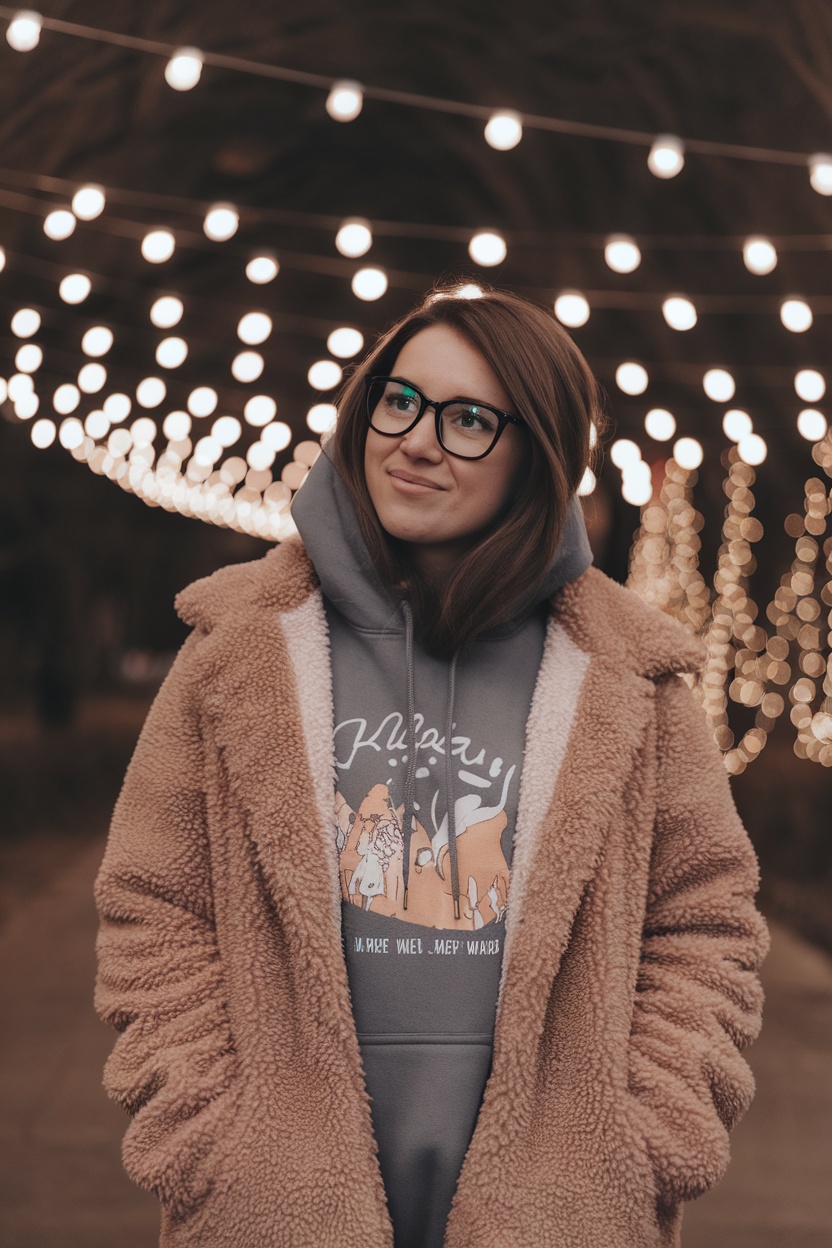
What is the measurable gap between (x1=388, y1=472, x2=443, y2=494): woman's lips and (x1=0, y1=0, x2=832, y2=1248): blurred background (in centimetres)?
50

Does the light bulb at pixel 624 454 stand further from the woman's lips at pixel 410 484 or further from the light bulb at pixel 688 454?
the woman's lips at pixel 410 484

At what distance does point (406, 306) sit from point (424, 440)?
12.2 metres

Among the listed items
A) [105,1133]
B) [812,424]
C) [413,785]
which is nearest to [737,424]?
[812,424]

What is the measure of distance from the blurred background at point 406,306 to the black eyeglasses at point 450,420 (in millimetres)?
425

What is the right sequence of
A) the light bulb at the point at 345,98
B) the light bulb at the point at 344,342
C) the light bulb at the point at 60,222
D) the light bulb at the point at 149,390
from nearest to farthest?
the light bulb at the point at 345,98, the light bulb at the point at 60,222, the light bulb at the point at 344,342, the light bulb at the point at 149,390

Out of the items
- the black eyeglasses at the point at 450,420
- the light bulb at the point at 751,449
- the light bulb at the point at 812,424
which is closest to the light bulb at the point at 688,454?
the light bulb at the point at 751,449

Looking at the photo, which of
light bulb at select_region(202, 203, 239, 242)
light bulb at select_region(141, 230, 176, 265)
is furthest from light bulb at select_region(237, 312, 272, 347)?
light bulb at select_region(202, 203, 239, 242)

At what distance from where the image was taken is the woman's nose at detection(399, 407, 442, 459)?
180 cm

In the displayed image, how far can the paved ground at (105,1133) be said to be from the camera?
3.94m

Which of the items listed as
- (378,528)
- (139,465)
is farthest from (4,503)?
(378,528)

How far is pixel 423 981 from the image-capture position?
5.63ft

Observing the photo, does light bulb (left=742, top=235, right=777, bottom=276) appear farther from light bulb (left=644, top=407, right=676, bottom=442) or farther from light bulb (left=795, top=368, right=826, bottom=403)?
light bulb (left=644, top=407, right=676, bottom=442)

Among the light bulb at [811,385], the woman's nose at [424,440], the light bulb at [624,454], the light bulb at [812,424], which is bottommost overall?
the woman's nose at [424,440]

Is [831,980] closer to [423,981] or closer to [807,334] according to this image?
[807,334]
